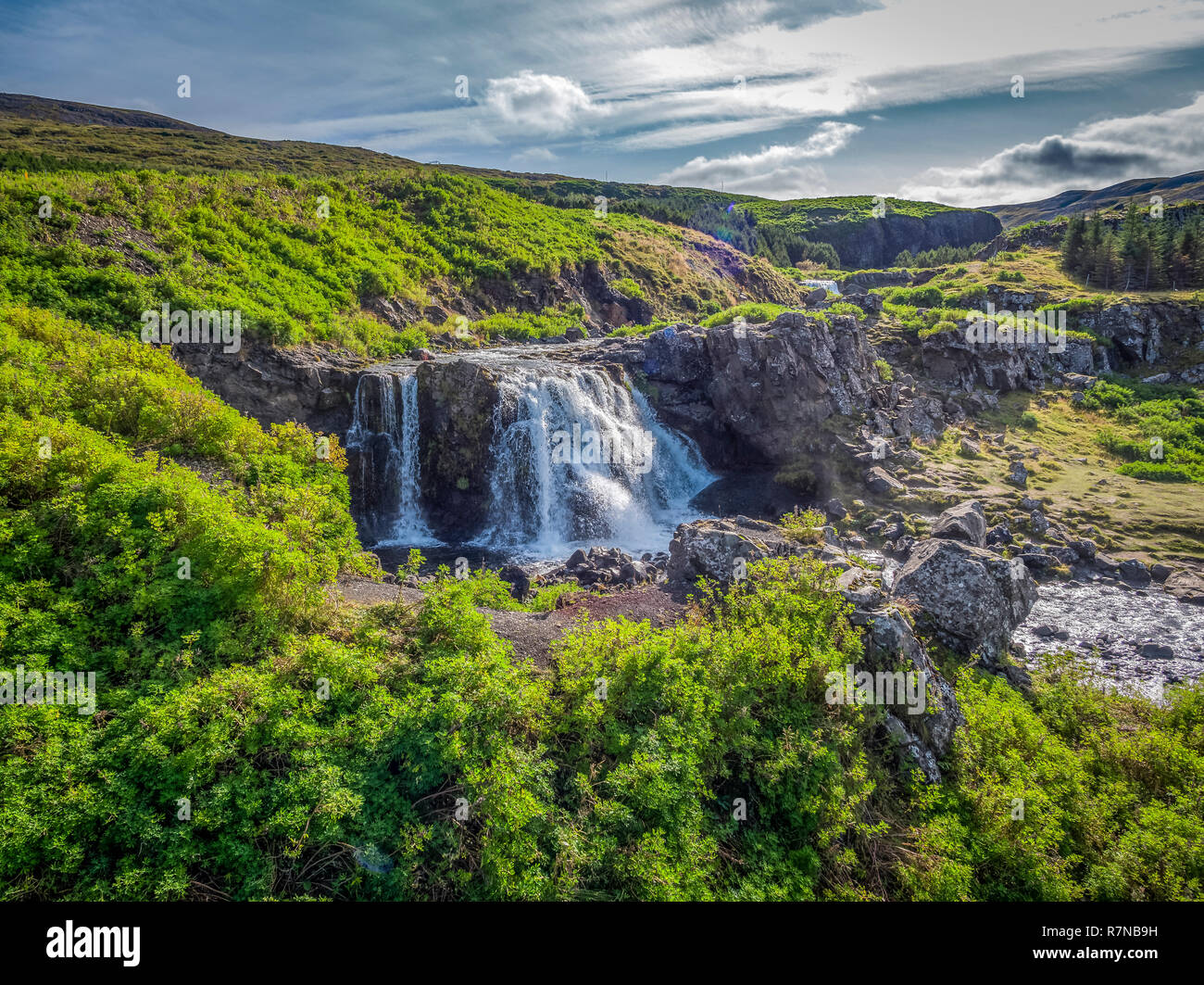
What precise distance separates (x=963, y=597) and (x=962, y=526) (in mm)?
4957

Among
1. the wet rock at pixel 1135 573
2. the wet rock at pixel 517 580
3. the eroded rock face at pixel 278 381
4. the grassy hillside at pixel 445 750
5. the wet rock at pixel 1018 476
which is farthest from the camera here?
the wet rock at pixel 1018 476

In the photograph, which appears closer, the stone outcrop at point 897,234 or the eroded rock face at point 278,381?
the eroded rock face at point 278,381

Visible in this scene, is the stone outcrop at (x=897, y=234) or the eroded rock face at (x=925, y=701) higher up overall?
the stone outcrop at (x=897, y=234)

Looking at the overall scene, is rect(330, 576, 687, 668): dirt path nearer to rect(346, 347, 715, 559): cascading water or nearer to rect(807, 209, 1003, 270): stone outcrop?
rect(346, 347, 715, 559): cascading water

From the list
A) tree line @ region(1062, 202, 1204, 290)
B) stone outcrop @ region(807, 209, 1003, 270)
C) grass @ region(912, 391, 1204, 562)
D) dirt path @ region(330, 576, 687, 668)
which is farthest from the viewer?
stone outcrop @ region(807, 209, 1003, 270)

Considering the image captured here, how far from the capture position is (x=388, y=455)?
74.6ft

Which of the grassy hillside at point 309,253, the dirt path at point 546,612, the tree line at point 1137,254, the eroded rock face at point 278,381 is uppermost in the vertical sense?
the tree line at point 1137,254

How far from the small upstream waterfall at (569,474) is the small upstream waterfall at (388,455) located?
3.21 metres

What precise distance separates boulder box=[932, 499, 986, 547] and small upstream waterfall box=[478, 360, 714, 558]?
9.75 metres

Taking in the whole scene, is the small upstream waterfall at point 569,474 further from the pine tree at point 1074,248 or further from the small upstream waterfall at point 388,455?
the pine tree at point 1074,248

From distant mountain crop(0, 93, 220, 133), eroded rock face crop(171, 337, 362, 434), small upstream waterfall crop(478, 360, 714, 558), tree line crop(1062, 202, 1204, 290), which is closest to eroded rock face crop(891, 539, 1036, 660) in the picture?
small upstream waterfall crop(478, 360, 714, 558)

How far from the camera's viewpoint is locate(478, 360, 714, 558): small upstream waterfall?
22922 mm

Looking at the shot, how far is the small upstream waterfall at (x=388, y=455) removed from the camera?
2234cm

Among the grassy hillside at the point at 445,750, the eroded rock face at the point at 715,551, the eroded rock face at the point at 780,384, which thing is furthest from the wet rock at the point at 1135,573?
the eroded rock face at the point at 715,551
